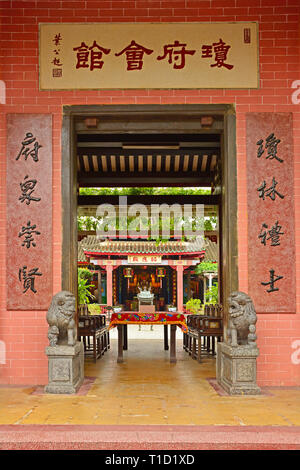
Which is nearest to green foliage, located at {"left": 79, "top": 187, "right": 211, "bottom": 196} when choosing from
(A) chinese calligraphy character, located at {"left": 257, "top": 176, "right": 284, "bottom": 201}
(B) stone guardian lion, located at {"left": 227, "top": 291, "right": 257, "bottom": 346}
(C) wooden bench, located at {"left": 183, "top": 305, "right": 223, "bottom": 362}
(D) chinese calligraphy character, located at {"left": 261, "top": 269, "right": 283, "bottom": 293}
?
(C) wooden bench, located at {"left": 183, "top": 305, "right": 223, "bottom": 362}

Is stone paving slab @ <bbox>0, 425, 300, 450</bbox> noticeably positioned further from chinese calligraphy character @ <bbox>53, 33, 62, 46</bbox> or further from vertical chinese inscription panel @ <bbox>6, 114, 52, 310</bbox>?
chinese calligraphy character @ <bbox>53, 33, 62, 46</bbox>

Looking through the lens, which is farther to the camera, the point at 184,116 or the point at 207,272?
the point at 207,272

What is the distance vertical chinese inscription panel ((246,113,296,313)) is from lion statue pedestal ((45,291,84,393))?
6.03 feet

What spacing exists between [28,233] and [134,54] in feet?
7.04

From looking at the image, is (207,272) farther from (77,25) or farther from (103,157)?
(77,25)

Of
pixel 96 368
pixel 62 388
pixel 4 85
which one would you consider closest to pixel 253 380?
pixel 62 388

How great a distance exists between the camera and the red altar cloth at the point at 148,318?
635 cm

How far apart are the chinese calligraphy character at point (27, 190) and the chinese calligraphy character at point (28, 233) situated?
0.82 feet

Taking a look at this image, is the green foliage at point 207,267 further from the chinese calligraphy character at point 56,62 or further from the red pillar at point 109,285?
the chinese calligraphy character at point 56,62

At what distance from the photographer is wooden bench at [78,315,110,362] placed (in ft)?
21.0

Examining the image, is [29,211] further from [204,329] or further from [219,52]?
[204,329]

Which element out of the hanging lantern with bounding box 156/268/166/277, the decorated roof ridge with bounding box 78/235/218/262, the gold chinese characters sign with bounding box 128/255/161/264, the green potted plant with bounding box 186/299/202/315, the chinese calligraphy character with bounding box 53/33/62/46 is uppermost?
the chinese calligraphy character with bounding box 53/33/62/46

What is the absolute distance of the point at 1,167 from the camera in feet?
16.4

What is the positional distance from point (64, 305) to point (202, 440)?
1.97 meters
